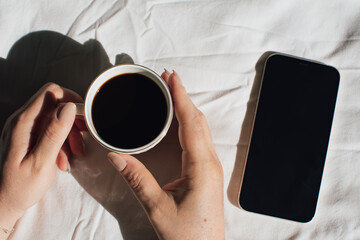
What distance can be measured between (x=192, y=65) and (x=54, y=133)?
299mm

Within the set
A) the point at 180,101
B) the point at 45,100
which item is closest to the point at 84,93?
the point at 45,100

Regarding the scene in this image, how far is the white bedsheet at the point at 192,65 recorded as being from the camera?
1.86ft

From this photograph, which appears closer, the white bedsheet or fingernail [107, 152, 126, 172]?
fingernail [107, 152, 126, 172]

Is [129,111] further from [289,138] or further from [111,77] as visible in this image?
[289,138]

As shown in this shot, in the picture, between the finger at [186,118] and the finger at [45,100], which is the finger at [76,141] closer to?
the finger at [45,100]

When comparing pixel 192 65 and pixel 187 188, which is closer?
pixel 187 188

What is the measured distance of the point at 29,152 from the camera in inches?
19.2

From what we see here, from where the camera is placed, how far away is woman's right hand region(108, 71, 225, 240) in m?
0.45

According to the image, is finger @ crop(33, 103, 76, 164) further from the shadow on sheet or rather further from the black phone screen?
the black phone screen

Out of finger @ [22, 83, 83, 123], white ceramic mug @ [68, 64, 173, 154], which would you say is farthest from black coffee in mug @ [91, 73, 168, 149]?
finger @ [22, 83, 83, 123]

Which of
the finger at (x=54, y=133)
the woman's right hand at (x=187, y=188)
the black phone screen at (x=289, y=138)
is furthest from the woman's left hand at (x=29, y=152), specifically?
the black phone screen at (x=289, y=138)

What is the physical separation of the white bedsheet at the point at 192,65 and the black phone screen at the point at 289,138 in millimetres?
27

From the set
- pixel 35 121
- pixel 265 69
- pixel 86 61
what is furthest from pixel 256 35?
pixel 35 121

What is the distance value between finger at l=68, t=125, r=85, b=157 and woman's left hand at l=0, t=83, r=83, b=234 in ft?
0.14
